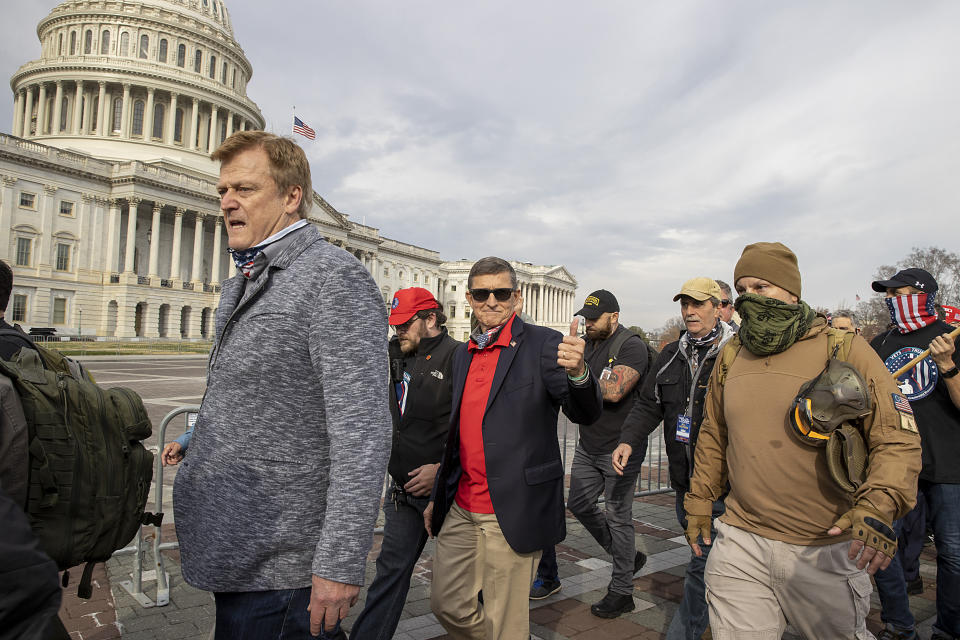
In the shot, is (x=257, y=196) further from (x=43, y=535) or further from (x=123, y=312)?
(x=123, y=312)

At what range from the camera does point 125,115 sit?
63.2m

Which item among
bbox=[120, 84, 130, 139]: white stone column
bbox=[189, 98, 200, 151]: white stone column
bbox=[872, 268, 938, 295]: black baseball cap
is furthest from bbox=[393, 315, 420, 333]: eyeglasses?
bbox=[189, 98, 200, 151]: white stone column

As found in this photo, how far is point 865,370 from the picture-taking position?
261 centimetres

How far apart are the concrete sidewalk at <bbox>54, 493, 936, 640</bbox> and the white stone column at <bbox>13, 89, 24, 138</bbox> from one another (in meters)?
79.5

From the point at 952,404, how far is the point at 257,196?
4679 mm

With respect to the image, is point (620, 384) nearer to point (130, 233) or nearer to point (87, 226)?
point (87, 226)

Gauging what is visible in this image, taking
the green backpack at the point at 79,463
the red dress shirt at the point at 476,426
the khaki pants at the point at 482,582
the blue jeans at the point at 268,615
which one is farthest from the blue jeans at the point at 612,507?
the green backpack at the point at 79,463

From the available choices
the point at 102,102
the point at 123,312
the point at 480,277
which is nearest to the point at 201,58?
the point at 102,102

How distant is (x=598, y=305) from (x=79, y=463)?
13.3ft

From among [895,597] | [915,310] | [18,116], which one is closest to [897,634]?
[895,597]

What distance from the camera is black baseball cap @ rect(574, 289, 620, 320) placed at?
5316 mm

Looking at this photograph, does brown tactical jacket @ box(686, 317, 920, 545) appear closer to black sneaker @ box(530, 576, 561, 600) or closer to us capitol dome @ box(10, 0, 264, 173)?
black sneaker @ box(530, 576, 561, 600)

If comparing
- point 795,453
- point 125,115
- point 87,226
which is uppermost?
point 125,115

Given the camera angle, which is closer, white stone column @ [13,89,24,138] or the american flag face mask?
the american flag face mask
